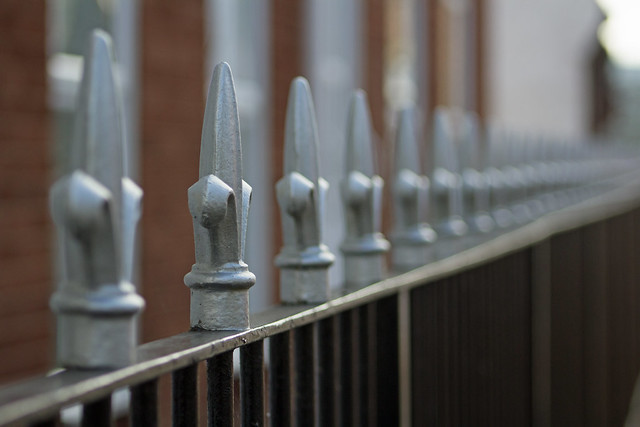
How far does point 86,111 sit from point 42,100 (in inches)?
127

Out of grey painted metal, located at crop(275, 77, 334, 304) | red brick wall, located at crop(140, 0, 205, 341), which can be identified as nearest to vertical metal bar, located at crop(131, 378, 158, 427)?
grey painted metal, located at crop(275, 77, 334, 304)

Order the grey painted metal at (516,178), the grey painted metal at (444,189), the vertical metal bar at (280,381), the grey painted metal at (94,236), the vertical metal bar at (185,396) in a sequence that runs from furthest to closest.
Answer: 1. the grey painted metal at (516,178)
2. the grey painted metal at (444,189)
3. the vertical metal bar at (280,381)
4. the vertical metal bar at (185,396)
5. the grey painted metal at (94,236)

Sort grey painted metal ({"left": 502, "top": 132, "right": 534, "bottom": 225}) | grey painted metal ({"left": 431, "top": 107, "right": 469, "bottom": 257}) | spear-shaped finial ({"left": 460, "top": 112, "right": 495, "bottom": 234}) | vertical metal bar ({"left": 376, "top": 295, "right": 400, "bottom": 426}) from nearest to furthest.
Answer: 1. vertical metal bar ({"left": 376, "top": 295, "right": 400, "bottom": 426})
2. grey painted metal ({"left": 431, "top": 107, "right": 469, "bottom": 257})
3. spear-shaped finial ({"left": 460, "top": 112, "right": 495, "bottom": 234})
4. grey painted metal ({"left": 502, "top": 132, "right": 534, "bottom": 225})

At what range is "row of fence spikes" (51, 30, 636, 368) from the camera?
1.08 m

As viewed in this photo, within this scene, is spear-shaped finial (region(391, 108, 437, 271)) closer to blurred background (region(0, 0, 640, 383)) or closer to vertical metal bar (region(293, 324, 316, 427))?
vertical metal bar (region(293, 324, 316, 427))

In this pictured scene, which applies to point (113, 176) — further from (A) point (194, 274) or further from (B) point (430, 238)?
(B) point (430, 238)

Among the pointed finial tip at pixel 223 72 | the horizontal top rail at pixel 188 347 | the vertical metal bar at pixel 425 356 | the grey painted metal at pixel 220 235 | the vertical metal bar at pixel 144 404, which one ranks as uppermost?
the pointed finial tip at pixel 223 72

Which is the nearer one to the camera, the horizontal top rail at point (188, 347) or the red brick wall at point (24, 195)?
the horizontal top rail at point (188, 347)

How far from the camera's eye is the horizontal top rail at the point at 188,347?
A: 0.95 meters

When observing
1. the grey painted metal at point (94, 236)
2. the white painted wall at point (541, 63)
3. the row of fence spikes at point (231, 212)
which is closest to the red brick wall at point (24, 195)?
the row of fence spikes at point (231, 212)

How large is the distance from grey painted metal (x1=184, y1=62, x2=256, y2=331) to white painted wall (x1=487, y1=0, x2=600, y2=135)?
46.0ft

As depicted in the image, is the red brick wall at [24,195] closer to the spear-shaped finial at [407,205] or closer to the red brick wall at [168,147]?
the red brick wall at [168,147]

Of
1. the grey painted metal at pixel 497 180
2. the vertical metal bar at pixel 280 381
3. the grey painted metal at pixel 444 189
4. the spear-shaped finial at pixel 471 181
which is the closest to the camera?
the vertical metal bar at pixel 280 381

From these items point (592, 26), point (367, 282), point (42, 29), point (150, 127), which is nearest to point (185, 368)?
point (367, 282)
